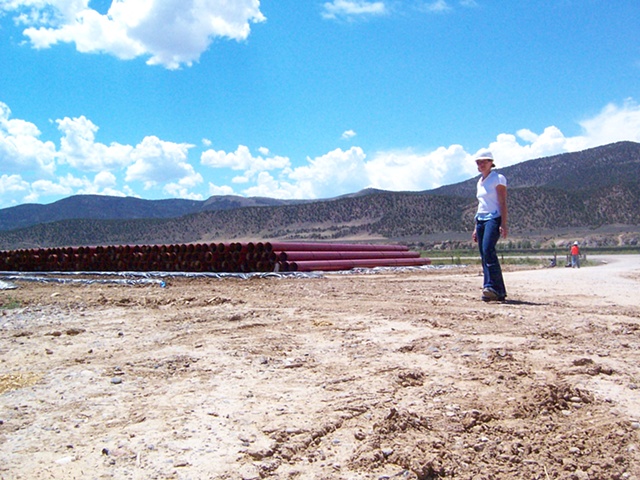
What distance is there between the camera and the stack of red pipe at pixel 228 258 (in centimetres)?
1780

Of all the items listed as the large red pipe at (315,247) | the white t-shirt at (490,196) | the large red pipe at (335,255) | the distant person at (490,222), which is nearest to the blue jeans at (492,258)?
the distant person at (490,222)

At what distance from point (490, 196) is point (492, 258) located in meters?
0.94

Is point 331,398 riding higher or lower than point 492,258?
lower

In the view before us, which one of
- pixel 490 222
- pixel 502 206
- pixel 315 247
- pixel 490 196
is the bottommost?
pixel 315 247

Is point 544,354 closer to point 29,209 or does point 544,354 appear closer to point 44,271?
point 44,271

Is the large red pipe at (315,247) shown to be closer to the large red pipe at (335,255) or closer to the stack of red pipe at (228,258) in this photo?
the stack of red pipe at (228,258)

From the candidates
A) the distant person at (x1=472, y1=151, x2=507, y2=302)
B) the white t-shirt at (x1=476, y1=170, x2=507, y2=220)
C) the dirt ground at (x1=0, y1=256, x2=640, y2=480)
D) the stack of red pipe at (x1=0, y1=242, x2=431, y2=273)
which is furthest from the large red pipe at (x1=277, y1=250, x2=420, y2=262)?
the dirt ground at (x1=0, y1=256, x2=640, y2=480)

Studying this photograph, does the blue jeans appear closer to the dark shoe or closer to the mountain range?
the dark shoe

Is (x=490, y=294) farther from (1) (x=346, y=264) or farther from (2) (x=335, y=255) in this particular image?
(2) (x=335, y=255)

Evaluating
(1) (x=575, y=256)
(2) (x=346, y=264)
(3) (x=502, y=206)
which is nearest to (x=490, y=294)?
(3) (x=502, y=206)

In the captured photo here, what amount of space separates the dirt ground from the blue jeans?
1.17 metres

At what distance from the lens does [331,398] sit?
11.4 feet

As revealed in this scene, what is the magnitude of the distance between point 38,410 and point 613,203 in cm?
7979

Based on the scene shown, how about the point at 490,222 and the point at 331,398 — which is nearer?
the point at 331,398
